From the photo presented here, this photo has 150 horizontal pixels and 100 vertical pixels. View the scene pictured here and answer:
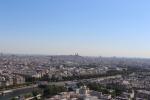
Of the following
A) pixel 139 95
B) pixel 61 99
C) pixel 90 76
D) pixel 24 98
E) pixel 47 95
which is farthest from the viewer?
pixel 90 76

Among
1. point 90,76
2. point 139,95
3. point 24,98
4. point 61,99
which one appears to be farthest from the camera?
point 90,76

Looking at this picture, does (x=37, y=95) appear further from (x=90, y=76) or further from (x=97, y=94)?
(x=90, y=76)

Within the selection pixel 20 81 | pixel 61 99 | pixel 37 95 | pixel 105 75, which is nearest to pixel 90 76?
pixel 105 75

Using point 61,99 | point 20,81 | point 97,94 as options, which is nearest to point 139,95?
point 97,94

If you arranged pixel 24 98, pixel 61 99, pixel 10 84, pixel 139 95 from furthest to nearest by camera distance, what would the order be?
pixel 10 84
pixel 139 95
pixel 24 98
pixel 61 99

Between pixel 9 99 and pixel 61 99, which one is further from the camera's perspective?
pixel 9 99

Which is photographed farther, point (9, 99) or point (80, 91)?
point (80, 91)

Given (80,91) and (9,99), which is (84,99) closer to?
(80,91)

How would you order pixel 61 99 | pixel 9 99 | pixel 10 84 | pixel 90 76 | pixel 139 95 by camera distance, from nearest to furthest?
pixel 61 99 < pixel 9 99 < pixel 139 95 < pixel 10 84 < pixel 90 76
